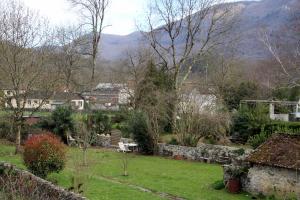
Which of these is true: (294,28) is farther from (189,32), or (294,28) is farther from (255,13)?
(255,13)

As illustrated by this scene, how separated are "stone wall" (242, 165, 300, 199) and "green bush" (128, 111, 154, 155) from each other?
574 inches

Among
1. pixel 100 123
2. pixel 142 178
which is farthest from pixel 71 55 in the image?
pixel 142 178

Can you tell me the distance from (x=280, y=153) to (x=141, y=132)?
16.0m

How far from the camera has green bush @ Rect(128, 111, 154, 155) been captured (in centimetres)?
3291

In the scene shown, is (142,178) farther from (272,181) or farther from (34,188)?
(34,188)

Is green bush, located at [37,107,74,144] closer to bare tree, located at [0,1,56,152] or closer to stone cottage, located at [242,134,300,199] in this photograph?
bare tree, located at [0,1,56,152]

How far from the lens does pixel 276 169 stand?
17875mm

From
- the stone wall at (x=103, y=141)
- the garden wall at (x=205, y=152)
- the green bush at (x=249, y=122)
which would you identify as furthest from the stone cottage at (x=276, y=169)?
the stone wall at (x=103, y=141)

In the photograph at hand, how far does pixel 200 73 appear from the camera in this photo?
73.8 meters

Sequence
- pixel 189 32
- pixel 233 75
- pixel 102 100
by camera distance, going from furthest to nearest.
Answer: pixel 102 100 < pixel 233 75 < pixel 189 32

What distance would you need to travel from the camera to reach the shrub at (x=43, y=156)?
20031mm

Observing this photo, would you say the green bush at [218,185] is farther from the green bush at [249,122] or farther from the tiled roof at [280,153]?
the green bush at [249,122]

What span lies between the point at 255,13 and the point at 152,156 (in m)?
151

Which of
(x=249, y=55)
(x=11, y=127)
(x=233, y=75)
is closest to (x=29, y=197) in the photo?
(x=11, y=127)
